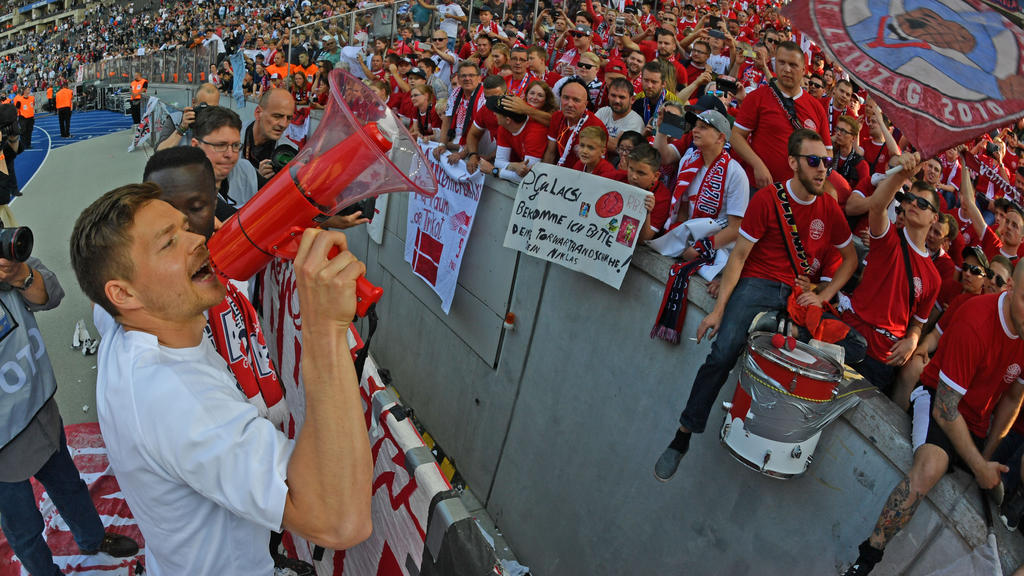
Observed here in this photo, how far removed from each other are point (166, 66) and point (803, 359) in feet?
85.5

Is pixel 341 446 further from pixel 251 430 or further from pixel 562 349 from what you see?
pixel 562 349

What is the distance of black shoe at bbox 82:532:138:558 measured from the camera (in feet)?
10.8

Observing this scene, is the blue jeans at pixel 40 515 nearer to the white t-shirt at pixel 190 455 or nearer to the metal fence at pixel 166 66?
the white t-shirt at pixel 190 455

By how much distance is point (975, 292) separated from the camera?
387 cm

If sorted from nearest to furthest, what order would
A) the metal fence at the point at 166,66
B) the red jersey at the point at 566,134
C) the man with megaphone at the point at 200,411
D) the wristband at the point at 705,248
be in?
1. the man with megaphone at the point at 200,411
2. the wristband at the point at 705,248
3. the red jersey at the point at 566,134
4. the metal fence at the point at 166,66

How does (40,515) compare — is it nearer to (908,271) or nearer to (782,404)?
(782,404)

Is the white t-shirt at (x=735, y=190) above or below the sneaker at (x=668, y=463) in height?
above

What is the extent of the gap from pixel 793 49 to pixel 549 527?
12.6 feet

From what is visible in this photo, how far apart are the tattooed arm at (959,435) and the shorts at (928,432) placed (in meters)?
0.02

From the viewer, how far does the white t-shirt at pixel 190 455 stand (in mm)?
1238

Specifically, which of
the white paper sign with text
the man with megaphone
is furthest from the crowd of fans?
the man with megaphone

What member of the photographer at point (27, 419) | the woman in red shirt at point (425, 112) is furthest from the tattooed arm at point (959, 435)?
the woman in red shirt at point (425, 112)

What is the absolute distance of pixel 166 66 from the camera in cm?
2278

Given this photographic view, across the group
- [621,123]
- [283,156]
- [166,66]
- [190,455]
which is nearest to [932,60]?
[190,455]
